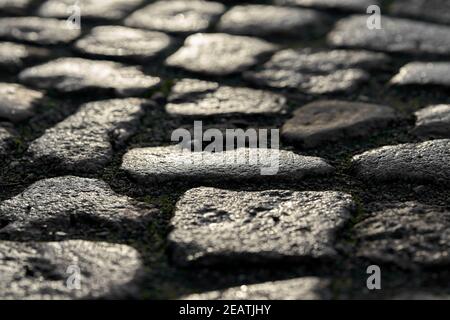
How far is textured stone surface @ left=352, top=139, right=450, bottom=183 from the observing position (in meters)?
1.70

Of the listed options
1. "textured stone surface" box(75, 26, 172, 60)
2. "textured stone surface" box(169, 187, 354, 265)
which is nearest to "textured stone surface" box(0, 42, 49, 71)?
"textured stone surface" box(75, 26, 172, 60)

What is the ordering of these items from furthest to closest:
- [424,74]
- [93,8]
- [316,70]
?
1. [93,8]
2. [316,70]
3. [424,74]

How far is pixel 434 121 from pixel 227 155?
71cm

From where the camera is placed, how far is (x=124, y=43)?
9.52 ft

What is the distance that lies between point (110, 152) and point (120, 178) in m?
0.19

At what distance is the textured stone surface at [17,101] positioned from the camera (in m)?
2.22

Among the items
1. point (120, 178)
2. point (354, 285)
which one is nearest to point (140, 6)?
point (120, 178)

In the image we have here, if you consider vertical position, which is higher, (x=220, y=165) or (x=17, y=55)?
(x=17, y=55)

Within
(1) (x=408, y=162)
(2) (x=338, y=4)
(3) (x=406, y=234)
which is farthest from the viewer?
(2) (x=338, y=4)

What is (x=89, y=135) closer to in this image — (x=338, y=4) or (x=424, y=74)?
(x=424, y=74)

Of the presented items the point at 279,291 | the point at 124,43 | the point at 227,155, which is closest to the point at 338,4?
the point at 124,43

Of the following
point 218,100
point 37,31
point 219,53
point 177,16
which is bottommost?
point 218,100

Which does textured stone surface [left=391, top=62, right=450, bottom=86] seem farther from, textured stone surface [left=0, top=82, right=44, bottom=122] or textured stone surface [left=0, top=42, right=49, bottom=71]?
textured stone surface [left=0, top=42, right=49, bottom=71]

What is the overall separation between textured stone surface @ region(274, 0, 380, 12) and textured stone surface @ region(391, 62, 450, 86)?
844mm
